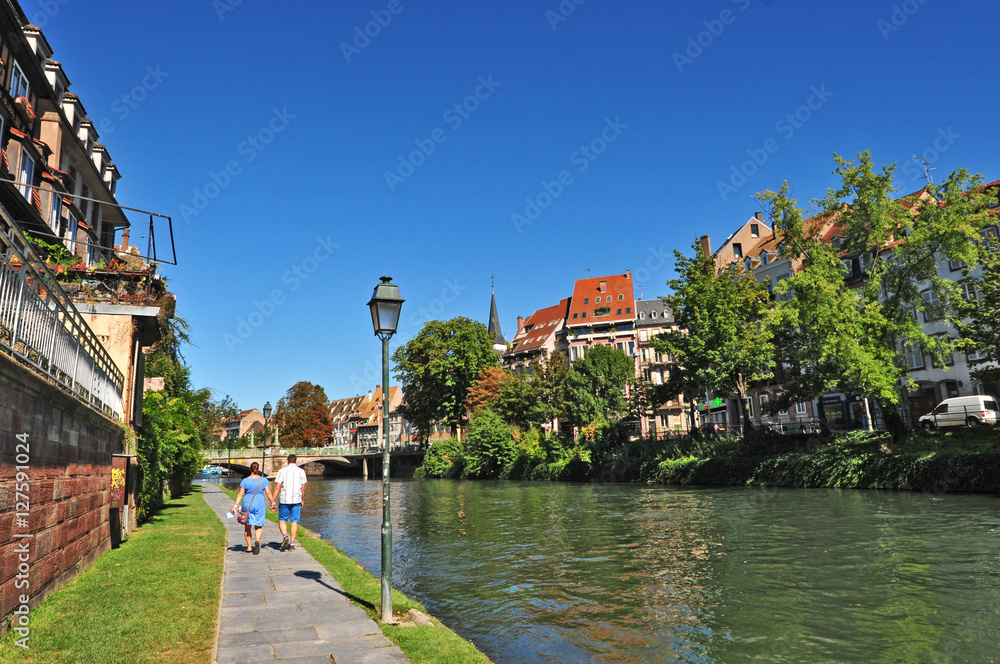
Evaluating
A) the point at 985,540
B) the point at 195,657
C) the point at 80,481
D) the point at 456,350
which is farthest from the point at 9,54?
the point at 456,350

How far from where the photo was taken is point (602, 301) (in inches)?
3258

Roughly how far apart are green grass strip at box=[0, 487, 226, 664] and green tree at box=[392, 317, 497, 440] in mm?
57264

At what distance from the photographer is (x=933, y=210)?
29156 millimetres

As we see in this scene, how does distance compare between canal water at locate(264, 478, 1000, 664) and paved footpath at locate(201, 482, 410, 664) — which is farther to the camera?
canal water at locate(264, 478, 1000, 664)

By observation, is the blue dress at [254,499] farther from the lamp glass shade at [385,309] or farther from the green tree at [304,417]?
the green tree at [304,417]

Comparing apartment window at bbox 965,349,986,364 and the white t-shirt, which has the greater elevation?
apartment window at bbox 965,349,986,364

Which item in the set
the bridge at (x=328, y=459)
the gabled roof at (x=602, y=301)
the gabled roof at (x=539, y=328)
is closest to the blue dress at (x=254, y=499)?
the bridge at (x=328, y=459)

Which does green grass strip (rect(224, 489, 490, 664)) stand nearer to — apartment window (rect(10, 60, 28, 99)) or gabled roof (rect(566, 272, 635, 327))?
apartment window (rect(10, 60, 28, 99))

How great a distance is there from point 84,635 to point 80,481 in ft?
12.3

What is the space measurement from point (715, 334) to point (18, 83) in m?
34.0

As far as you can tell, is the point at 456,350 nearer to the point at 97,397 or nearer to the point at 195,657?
the point at 97,397

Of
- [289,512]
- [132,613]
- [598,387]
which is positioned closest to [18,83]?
[289,512]

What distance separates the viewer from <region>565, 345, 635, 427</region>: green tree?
165 feet

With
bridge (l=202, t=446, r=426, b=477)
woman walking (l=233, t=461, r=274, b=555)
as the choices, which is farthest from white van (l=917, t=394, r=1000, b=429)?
bridge (l=202, t=446, r=426, b=477)
